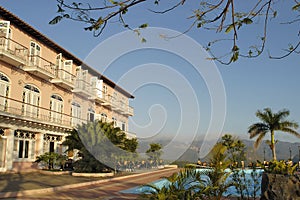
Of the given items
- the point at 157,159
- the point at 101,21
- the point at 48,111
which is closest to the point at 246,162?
the point at 101,21

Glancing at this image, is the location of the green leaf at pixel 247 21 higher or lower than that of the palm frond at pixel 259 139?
higher

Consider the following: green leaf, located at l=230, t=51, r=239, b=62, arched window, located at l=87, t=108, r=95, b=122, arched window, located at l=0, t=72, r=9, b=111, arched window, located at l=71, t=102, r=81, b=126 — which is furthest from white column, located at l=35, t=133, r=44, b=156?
green leaf, located at l=230, t=51, r=239, b=62

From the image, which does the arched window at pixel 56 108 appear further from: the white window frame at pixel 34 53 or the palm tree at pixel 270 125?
the palm tree at pixel 270 125

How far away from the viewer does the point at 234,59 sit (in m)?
3.44

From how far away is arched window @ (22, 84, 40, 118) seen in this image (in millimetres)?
19797

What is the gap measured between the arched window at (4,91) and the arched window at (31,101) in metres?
1.33

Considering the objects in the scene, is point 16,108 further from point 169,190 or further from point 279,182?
point 279,182

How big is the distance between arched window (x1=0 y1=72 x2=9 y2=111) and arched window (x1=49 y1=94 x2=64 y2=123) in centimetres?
494

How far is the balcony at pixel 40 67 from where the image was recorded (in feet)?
64.3

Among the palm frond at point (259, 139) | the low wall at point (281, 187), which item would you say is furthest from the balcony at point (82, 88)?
the low wall at point (281, 187)

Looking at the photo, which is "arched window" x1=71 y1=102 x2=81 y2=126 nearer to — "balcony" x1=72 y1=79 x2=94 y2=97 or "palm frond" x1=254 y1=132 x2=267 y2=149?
"balcony" x1=72 y1=79 x2=94 y2=97

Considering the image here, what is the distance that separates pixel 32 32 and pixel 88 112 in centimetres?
1112

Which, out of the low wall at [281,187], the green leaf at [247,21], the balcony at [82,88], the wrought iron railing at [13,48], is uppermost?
the wrought iron railing at [13,48]

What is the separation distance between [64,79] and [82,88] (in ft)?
10.2
